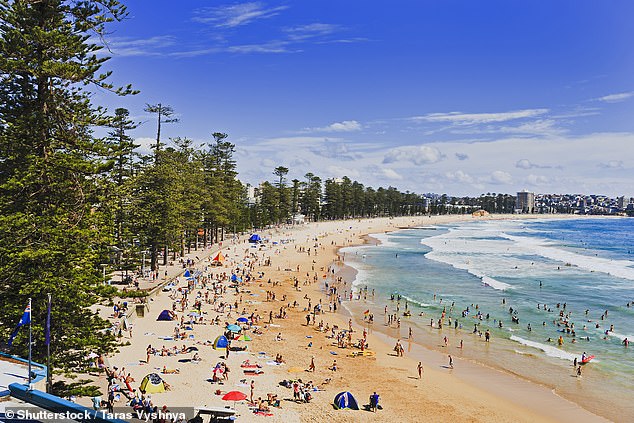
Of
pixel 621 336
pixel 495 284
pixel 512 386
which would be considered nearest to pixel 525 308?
pixel 621 336

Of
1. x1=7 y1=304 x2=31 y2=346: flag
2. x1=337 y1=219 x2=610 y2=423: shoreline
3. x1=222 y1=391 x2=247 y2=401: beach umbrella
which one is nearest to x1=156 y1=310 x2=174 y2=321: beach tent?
x1=222 y1=391 x2=247 y2=401: beach umbrella

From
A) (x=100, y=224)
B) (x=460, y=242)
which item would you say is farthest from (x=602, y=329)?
(x=460, y=242)

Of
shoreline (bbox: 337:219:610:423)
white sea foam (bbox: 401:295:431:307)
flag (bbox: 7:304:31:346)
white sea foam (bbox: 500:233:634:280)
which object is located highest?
flag (bbox: 7:304:31:346)

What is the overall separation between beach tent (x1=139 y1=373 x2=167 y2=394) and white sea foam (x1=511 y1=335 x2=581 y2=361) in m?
19.5

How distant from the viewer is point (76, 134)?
13.1 m

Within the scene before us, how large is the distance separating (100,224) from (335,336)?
56.4 feet

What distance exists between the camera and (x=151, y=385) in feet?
55.4

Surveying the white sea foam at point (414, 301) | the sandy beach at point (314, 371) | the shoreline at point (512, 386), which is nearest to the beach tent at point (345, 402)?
the sandy beach at point (314, 371)

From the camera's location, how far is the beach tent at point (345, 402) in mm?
17531

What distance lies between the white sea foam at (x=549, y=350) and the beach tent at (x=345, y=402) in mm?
13300

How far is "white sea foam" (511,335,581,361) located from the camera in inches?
992

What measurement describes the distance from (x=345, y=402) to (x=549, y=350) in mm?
14376

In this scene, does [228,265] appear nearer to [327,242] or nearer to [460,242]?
[327,242]

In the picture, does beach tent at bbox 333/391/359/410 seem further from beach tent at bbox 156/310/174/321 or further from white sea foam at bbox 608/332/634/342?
white sea foam at bbox 608/332/634/342
